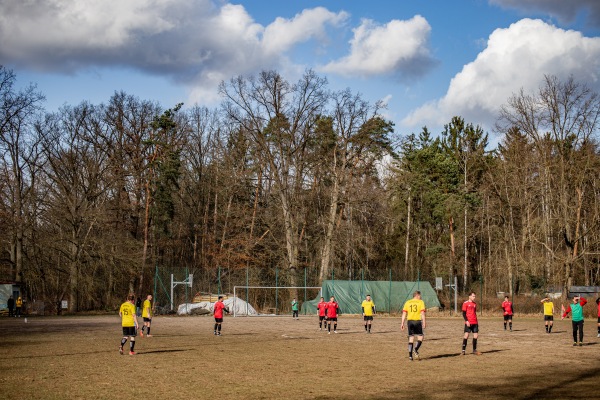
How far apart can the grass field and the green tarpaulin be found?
21.1 m

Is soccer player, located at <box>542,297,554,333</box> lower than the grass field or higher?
higher

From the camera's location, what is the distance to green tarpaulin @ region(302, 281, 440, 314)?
49.8 metres

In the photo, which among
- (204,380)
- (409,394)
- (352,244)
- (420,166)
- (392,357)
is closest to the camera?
(409,394)

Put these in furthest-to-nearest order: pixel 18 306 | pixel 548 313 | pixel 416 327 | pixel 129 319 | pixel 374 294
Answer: pixel 374 294, pixel 18 306, pixel 548 313, pixel 129 319, pixel 416 327

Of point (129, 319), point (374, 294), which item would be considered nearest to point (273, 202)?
point (374, 294)

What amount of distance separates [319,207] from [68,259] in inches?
886

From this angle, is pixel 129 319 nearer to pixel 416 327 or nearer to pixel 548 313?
pixel 416 327

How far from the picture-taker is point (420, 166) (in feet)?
219

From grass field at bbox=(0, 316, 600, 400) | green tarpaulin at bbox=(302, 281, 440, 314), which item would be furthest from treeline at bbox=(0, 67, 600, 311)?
grass field at bbox=(0, 316, 600, 400)

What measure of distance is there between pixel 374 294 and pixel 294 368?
111 feet

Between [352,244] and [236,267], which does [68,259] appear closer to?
[236,267]

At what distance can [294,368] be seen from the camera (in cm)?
1745

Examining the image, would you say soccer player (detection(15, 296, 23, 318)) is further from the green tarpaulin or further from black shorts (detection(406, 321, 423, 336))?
black shorts (detection(406, 321, 423, 336))

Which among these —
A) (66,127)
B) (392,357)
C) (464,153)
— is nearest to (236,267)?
(66,127)
